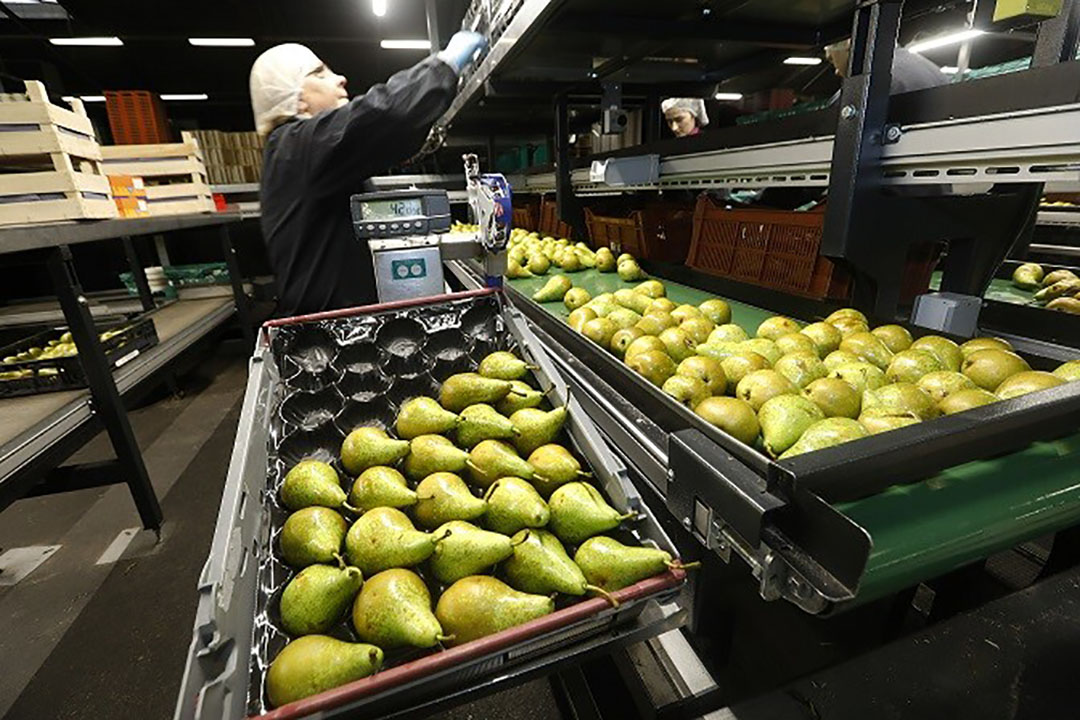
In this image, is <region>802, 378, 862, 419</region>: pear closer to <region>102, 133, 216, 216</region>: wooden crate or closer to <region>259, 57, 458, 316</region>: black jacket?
<region>259, 57, 458, 316</region>: black jacket

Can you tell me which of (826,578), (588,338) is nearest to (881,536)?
(826,578)

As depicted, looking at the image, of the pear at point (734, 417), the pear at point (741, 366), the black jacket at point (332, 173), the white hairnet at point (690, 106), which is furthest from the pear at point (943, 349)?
the white hairnet at point (690, 106)

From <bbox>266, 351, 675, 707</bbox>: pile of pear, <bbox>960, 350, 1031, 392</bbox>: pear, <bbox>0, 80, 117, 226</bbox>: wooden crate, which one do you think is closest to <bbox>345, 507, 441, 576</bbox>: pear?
<bbox>266, 351, 675, 707</bbox>: pile of pear

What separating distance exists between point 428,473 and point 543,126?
5.07 m

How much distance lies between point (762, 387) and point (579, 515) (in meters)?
0.52

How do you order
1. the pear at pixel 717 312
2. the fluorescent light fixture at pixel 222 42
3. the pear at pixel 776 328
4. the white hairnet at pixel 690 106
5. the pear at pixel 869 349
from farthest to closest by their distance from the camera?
the fluorescent light fixture at pixel 222 42 → the white hairnet at pixel 690 106 → the pear at pixel 717 312 → the pear at pixel 776 328 → the pear at pixel 869 349

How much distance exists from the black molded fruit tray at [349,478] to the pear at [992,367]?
2.68ft

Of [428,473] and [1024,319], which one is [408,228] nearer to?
[428,473]

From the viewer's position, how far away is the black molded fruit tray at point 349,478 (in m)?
0.58

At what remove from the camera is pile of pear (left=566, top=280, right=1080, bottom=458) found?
2.99 feet

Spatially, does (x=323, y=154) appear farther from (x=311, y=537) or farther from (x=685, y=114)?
(x=685, y=114)

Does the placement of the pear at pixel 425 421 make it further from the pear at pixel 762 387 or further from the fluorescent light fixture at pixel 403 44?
the fluorescent light fixture at pixel 403 44

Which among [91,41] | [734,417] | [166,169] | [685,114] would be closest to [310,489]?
[734,417]

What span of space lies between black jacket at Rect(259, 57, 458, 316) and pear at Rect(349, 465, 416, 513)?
1638mm
